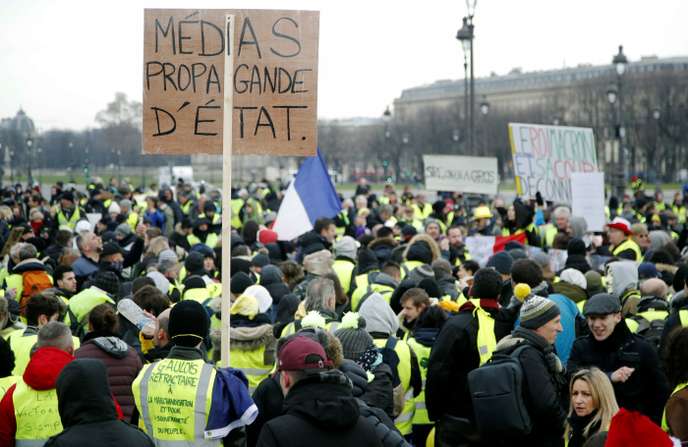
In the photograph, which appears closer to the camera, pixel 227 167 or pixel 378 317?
pixel 227 167

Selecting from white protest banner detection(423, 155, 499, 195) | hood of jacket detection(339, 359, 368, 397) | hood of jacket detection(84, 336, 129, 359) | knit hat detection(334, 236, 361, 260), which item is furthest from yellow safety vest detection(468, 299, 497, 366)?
white protest banner detection(423, 155, 499, 195)

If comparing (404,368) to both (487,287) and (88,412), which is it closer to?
(487,287)

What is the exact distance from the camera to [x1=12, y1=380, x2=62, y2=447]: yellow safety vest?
5105mm

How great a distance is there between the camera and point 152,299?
751 cm

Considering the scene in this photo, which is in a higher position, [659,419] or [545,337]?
[545,337]

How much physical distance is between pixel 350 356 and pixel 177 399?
4.55 feet

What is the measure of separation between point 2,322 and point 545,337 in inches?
137

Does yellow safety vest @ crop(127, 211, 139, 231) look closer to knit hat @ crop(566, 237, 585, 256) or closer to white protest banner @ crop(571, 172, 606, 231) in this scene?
white protest banner @ crop(571, 172, 606, 231)

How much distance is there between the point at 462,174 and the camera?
1984 centimetres

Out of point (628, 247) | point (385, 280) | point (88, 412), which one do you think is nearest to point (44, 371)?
point (88, 412)

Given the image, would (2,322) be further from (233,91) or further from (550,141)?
(550,141)

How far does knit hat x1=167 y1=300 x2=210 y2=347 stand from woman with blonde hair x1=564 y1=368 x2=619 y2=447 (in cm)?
206

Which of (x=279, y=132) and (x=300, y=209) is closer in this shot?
(x=279, y=132)

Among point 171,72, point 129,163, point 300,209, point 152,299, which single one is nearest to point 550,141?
point 300,209
